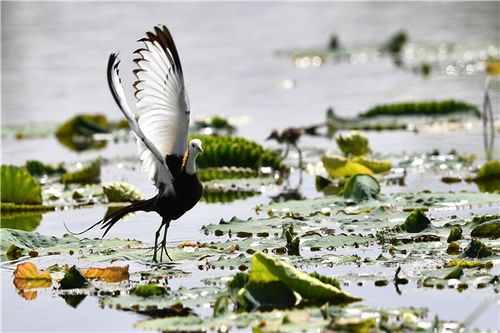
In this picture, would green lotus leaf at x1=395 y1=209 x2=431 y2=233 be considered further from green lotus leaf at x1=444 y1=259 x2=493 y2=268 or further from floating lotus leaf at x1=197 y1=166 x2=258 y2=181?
floating lotus leaf at x1=197 y1=166 x2=258 y2=181

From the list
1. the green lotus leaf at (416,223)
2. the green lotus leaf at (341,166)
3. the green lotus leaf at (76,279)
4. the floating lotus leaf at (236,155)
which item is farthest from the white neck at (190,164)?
the floating lotus leaf at (236,155)

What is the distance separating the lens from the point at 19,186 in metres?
7.98

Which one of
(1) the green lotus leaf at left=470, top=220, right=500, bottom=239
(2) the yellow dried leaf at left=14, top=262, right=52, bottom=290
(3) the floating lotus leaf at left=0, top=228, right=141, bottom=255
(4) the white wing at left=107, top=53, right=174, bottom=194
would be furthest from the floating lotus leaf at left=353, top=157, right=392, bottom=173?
(2) the yellow dried leaf at left=14, top=262, right=52, bottom=290

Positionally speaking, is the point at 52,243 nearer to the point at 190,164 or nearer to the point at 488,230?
the point at 190,164

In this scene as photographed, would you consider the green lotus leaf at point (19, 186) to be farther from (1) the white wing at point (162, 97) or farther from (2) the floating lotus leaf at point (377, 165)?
(2) the floating lotus leaf at point (377, 165)

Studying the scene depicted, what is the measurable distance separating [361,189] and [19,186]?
105 inches

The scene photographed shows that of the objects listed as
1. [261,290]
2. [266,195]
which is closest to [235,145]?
[266,195]

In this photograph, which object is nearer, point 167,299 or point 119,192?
point 167,299

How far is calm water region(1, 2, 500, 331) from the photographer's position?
7.34m

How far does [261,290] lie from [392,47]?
16950mm

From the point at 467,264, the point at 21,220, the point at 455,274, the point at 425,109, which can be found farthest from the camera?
the point at 425,109

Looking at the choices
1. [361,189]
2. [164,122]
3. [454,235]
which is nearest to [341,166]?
[361,189]

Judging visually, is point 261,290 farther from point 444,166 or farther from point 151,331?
point 444,166

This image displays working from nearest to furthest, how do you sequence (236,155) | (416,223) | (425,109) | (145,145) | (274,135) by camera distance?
(145,145)
(416,223)
(236,155)
(274,135)
(425,109)
